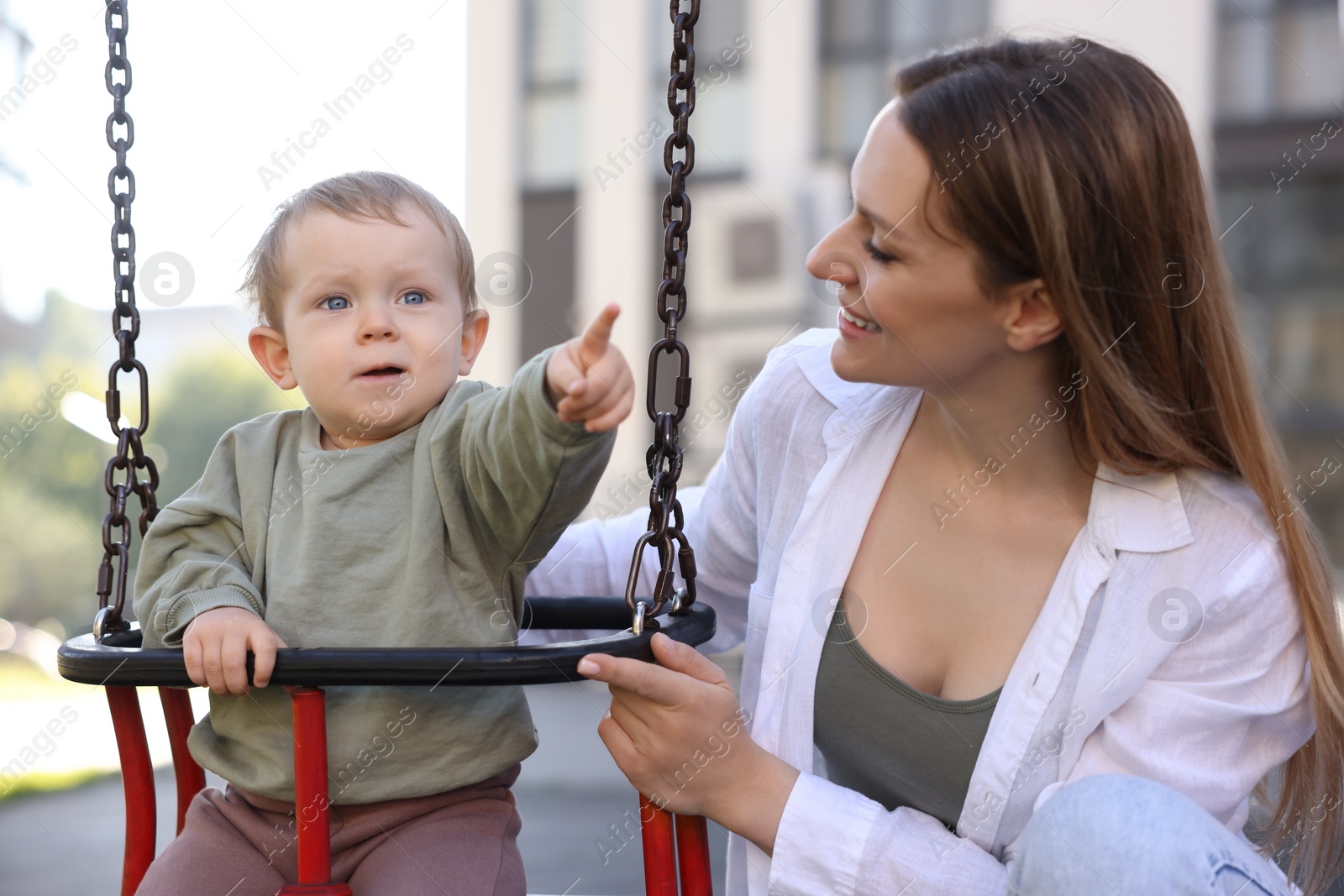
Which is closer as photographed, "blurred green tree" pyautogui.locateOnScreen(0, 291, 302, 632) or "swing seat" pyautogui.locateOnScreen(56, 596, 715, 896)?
"swing seat" pyautogui.locateOnScreen(56, 596, 715, 896)

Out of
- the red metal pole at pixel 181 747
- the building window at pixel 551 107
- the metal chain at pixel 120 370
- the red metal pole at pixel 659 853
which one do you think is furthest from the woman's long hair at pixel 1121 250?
the building window at pixel 551 107

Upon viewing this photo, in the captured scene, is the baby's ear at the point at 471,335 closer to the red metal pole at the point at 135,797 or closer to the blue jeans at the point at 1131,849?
the red metal pole at the point at 135,797

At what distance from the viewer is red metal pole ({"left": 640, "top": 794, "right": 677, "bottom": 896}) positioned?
120 cm

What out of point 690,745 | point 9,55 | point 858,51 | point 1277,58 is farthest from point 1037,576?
point 9,55

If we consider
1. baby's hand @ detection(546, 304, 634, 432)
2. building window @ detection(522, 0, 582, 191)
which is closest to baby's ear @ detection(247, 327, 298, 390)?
baby's hand @ detection(546, 304, 634, 432)

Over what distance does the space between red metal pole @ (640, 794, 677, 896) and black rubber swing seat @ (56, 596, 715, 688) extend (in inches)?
7.1

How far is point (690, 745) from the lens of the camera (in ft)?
3.99

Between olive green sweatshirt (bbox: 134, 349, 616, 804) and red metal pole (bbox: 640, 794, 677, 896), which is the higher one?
olive green sweatshirt (bbox: 134, 349, 616, 804)

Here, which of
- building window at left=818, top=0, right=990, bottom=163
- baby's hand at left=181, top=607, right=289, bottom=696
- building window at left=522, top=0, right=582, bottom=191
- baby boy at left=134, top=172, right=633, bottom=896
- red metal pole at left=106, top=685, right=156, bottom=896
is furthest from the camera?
building window at left=522, top=0, right=582, bottom=191

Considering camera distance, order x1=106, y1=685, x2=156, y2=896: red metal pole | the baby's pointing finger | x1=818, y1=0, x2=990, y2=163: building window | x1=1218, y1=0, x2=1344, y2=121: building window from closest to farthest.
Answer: the baby's pointing finger, x1=106, y1=685, x2=156, y2=896: red metal pole, x1=1218, y1=0, x2=1344, y2=121: building window, x1=818, y1=0, x2=990, y2=163: building window

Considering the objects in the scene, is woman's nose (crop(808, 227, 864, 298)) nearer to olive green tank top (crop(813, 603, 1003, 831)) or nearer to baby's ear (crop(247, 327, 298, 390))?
olive green tank top (crop(813, 603, 1003, 831))

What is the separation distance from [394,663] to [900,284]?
2.06 ft

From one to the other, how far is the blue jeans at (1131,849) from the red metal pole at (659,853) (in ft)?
1.11

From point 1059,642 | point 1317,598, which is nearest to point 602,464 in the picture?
point 1059,642
